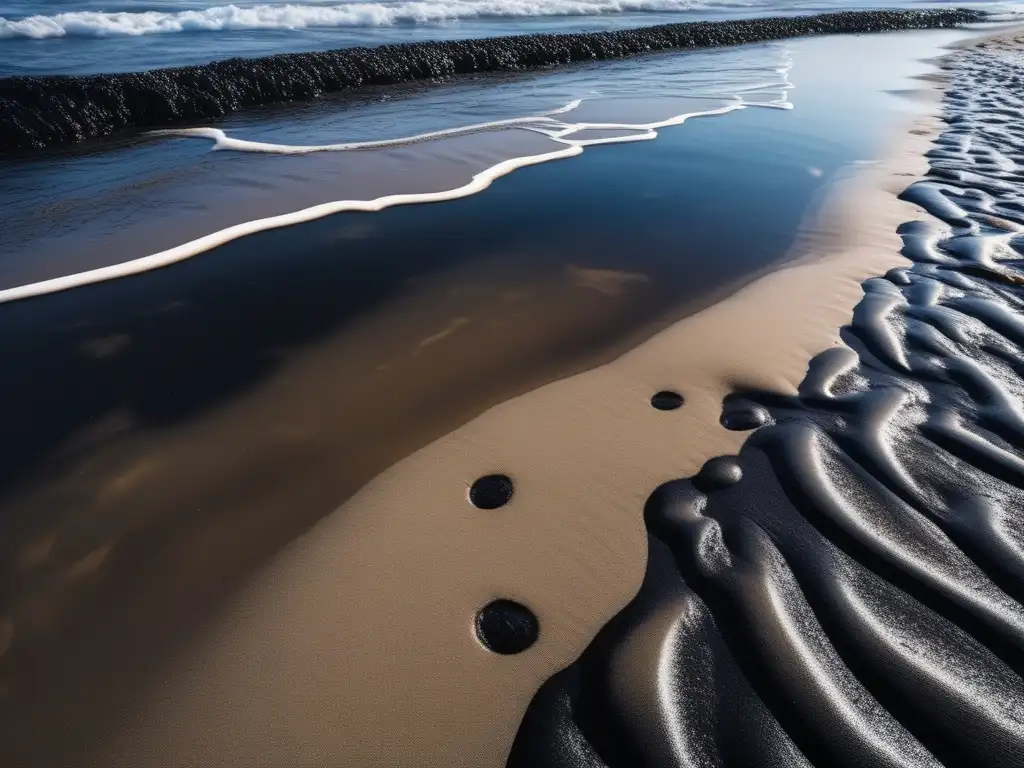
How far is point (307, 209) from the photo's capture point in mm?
4734

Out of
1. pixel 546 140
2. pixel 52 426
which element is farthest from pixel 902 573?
pixel 546 140

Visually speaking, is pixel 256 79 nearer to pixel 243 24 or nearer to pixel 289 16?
pixel 243 24

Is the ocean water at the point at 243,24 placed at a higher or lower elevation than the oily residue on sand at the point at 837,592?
higher

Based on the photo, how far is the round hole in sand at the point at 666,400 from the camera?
2670 mm

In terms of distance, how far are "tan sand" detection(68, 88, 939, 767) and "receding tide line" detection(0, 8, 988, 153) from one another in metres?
7.46

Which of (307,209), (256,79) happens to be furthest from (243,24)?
(307,209)

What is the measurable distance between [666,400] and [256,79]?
913 cm

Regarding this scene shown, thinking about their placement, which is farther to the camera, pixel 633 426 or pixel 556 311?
pixel 556 311

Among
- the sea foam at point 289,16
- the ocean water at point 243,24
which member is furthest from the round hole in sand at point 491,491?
the sea foam at point 289,16

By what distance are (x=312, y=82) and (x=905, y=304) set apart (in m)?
9.28

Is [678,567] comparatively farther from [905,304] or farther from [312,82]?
[312,82]

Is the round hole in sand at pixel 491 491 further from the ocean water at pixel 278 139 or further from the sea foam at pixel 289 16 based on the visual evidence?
the sea foam at pixel 289 16

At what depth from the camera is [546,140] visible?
6648mm

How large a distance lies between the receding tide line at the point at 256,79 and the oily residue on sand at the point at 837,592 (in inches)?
325
